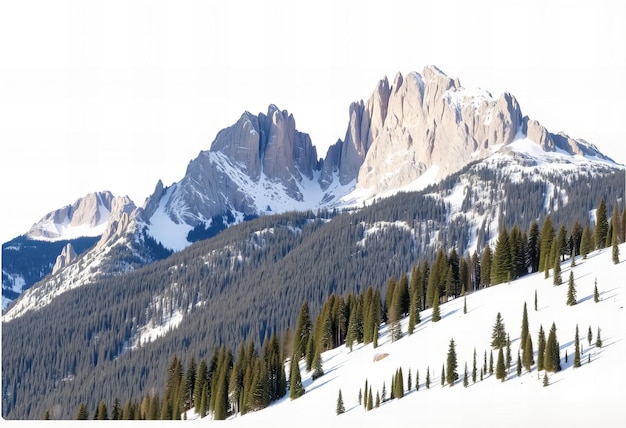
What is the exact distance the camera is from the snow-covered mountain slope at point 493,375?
2874 inches

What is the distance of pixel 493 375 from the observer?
271 ft

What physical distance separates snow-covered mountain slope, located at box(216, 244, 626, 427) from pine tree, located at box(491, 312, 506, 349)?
94cm

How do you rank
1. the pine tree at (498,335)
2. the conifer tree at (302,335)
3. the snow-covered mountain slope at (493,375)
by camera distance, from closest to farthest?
the snow-covered mountain slope at (493,375), the pine tree at (498,335), the conifer tree at (302,335)

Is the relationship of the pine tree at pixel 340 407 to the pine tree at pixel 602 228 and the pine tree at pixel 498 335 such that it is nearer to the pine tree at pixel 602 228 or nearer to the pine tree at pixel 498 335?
the pine tree at pixel 498 335

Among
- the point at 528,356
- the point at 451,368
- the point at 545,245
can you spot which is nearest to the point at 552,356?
the point at 528,356

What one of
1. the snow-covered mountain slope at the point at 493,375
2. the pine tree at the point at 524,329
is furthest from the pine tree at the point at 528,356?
the pine tree at the point at 524,329

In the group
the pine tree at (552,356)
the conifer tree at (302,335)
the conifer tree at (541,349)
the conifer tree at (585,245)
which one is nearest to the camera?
the pine tree at (552,356)

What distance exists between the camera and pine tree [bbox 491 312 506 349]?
87500mm

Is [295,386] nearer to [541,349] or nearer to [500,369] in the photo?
[500,369]

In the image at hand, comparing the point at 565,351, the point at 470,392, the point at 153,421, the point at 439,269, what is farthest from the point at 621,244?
the point at 153,421

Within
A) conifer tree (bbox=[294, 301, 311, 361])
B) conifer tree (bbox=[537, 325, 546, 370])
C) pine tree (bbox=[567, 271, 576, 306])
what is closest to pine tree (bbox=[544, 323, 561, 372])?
conifer tree (bbox=[537, 325, 546, 370])

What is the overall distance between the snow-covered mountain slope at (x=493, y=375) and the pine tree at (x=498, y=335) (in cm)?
94

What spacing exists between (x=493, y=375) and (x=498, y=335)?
21.5ft

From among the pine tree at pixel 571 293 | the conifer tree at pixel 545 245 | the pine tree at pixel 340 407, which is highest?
the conifer tree at pixel 545 245
